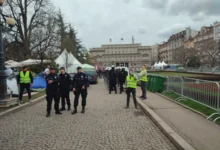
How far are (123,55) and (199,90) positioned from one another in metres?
115

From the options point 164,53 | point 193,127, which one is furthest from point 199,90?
point 164,53

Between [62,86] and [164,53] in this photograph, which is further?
[164,53]

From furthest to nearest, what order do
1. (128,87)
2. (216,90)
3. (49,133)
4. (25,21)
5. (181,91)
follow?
(25,21) → (181,91) → (128,87) → (216,90) → (49,133)

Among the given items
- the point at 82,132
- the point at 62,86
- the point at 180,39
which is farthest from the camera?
the point at 180,39

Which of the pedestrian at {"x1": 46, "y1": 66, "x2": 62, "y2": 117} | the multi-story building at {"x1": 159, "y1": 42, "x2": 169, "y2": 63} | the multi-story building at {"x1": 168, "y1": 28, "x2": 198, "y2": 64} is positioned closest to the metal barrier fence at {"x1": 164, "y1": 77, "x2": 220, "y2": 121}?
the pedestrian at {"x1": 46, "y1": 66, "x2": 62, "y2": 117}

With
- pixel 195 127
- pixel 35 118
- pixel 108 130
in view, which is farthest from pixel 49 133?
pixel 195 127

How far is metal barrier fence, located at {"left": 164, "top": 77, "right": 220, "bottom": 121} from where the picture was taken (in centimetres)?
750

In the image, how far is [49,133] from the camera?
6223 millimetres

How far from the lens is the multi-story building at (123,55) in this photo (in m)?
122

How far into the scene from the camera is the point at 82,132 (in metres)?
6.30

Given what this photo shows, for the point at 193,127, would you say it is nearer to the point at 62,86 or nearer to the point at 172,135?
the point at 172,135

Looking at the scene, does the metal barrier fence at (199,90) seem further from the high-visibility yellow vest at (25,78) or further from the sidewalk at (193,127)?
the high-visibility yellow vest at (25,78)

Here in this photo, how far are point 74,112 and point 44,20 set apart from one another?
28.3m

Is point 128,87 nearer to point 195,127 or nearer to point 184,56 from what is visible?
point 195,127
